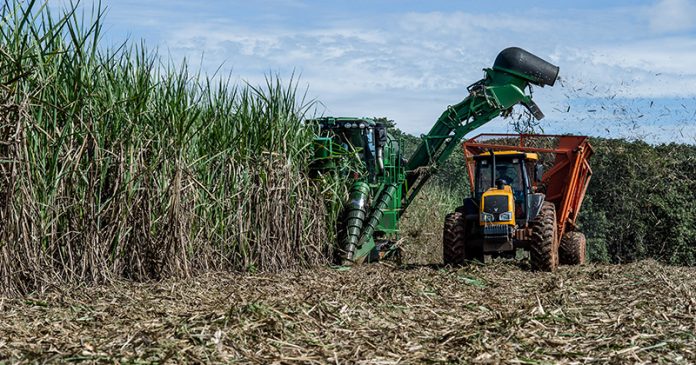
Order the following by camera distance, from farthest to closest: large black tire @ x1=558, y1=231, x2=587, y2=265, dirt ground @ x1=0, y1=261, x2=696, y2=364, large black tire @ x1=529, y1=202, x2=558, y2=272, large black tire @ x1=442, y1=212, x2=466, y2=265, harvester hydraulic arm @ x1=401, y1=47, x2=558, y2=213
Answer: harvester hydraulic arm @ x1=401, y1=47, x2=558, y2=213
large black tire @ x1=558, y1=231, x2=587, y2=265
large black tire @ x1=442, y1=212, x2=466, y2=265
large black tire @ x1=529, y1=202, x2=558, y2=272
dirt ground @ x1=0, y1=261, x2=696, y2=364

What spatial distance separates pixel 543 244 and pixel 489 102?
3.09 meters

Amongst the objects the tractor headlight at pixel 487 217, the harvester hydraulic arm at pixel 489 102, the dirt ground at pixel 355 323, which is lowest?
the dirt ground at pixel 355 323

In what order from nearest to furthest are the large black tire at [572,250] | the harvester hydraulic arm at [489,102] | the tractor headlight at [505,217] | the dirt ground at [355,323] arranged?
1. the dirt ground at [355,323]
2. the tractor headlight at [505,217]
3. the large black tire at [572,250]
4. the harvester hydraulic arm at [489,102]

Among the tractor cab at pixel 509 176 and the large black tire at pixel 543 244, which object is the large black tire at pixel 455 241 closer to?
the tractor cab at pixel 509 176

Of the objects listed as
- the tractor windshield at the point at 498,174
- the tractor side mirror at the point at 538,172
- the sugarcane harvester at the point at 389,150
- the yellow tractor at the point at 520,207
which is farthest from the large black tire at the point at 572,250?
the sugarcane harvester at the point at 389,150

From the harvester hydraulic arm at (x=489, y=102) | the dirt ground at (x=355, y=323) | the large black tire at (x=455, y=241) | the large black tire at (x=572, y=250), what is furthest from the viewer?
the harvester hydraulic arm at (x=489, y=102)

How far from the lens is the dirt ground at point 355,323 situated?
536cm

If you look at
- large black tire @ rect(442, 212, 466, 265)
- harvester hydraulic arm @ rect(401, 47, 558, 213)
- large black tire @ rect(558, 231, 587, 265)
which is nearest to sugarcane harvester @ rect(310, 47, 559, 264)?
harvester hydraulic arm @ rect(401, 47, 558, 213)

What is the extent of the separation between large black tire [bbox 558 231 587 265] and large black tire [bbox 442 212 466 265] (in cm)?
195

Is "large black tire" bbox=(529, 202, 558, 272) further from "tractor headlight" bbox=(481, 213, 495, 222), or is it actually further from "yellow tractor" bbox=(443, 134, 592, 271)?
"tractor headlight" bbox=(481, 213, 495, 222)

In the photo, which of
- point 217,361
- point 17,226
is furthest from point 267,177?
point 217,361

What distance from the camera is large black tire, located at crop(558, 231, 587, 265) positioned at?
13.1 m

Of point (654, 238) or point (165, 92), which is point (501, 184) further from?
point (654, 238)

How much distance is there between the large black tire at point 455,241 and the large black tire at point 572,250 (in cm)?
195
